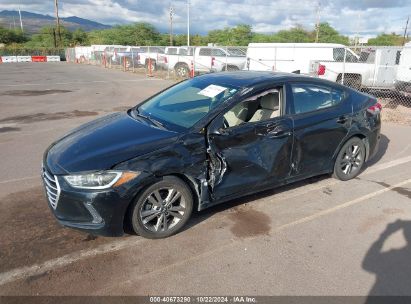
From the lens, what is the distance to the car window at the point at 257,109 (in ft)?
13.1

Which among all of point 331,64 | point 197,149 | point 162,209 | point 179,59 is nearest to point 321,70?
point 331,64

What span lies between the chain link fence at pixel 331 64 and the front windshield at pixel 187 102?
7118 millimetres

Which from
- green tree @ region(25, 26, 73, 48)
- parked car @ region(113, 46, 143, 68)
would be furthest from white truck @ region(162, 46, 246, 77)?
green tree @ region(25, 26, 73, 48)

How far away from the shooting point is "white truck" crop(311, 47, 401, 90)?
13000mm

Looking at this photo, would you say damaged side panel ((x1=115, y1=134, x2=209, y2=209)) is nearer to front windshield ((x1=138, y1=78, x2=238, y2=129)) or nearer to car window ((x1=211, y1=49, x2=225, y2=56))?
front windshield ((x1=138, y1=78, x2=238, y2=129))

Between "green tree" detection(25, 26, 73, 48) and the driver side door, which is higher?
"green tree" detection(25, 26, 73, 48)

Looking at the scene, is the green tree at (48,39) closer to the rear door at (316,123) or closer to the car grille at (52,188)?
the rear door at (316,123)

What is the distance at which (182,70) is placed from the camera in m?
21.1

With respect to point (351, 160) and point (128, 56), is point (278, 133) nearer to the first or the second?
point (351, 160)

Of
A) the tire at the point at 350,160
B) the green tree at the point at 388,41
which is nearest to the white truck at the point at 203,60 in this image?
the tire at the point at 350,160

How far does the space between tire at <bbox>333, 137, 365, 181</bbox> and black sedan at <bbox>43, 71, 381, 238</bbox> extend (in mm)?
22

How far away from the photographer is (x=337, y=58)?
14492mm

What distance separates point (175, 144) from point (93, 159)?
769mm

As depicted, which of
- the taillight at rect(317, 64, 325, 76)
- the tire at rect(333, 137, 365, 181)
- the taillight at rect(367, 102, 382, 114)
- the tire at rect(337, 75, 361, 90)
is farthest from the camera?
the tire at rect(337, 75, 361, 90)
